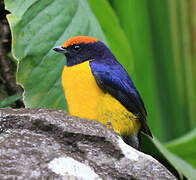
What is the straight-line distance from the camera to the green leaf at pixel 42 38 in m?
3.62

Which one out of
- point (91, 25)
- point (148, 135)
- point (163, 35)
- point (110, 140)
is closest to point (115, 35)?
point (91, 25)

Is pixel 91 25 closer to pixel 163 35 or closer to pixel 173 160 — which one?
pixel 173 160

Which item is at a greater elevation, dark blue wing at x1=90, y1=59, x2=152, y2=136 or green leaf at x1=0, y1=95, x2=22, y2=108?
dark blue wing at x1=90, y1=59, x2=152, y2=136

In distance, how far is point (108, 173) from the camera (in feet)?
8.39

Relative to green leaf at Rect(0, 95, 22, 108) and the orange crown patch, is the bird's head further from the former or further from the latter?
green leaf at Rect(0, 95, 22, 108)

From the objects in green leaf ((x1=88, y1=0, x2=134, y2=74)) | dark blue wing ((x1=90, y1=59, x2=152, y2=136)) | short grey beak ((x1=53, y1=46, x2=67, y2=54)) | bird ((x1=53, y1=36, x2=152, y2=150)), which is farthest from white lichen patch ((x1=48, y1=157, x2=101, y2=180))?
green leaf ((x1=88, y1=0, x2=134, y2=74))

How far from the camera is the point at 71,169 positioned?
249 cm

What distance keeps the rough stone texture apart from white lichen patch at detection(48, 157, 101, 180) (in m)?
0.01

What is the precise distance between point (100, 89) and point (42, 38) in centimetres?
44

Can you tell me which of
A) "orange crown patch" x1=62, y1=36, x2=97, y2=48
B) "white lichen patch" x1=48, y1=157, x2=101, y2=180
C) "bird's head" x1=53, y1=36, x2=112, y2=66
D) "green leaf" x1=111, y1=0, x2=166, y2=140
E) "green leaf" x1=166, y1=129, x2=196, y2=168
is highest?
"orange crown patch" x1=62, y1=36, x2=97, y2=48

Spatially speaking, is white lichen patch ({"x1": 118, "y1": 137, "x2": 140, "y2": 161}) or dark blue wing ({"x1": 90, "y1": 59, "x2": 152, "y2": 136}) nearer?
white lichen patch ({"x1": 118, "y1": 137, "x2": 140, "y2": 161})

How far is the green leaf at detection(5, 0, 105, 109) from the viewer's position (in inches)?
143

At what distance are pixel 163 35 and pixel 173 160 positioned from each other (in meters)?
1.97

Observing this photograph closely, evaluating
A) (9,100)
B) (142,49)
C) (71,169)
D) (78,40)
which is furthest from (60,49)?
(142,49)
